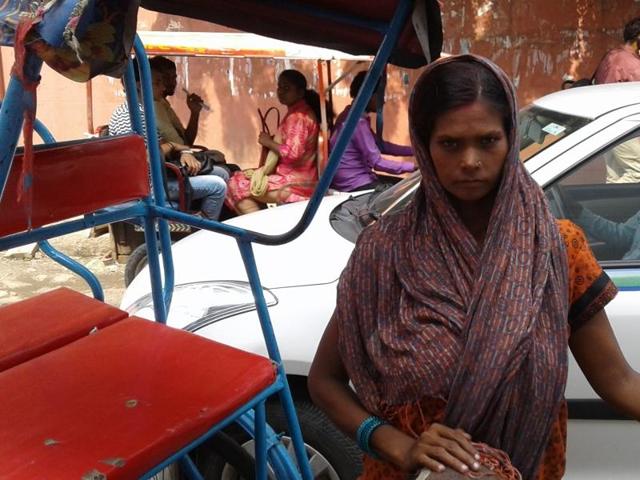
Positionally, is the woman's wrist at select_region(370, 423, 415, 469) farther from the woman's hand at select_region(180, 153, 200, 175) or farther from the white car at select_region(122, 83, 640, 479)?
the woman's hand at select_region(180, 153, 200, 175)

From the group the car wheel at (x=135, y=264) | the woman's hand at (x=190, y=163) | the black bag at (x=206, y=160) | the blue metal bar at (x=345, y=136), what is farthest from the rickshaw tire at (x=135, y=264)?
the blue metal bar at (x=345, y=136)

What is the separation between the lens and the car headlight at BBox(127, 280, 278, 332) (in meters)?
2.55

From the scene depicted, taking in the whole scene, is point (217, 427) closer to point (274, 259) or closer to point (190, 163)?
point (274, 259)

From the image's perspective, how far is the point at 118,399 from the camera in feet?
5.00

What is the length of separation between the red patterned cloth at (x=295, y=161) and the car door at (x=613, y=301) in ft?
8.93

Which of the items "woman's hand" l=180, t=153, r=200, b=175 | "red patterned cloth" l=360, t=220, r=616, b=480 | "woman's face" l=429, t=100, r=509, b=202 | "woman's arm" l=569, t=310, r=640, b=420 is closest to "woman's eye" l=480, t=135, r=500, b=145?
"woman's face" l=429, t=100, r=509, b=202

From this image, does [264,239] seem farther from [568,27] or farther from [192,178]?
[568,27]

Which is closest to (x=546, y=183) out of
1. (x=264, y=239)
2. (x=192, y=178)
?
(x=264, y=239)

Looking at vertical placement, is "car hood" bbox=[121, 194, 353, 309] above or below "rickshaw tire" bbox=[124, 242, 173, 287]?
above

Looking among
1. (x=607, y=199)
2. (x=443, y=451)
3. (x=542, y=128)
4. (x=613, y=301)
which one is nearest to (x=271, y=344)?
(x=443, y=451)

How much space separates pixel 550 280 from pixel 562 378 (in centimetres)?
17

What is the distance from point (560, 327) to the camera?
127 cm

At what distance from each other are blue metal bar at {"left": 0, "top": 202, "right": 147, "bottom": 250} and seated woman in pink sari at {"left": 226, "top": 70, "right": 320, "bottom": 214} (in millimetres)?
3362

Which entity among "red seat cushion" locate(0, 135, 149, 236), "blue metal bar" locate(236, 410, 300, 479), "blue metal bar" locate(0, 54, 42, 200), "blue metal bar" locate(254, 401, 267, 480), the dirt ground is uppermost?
"blue metal bar" locate(0, 54, 42, 200)
